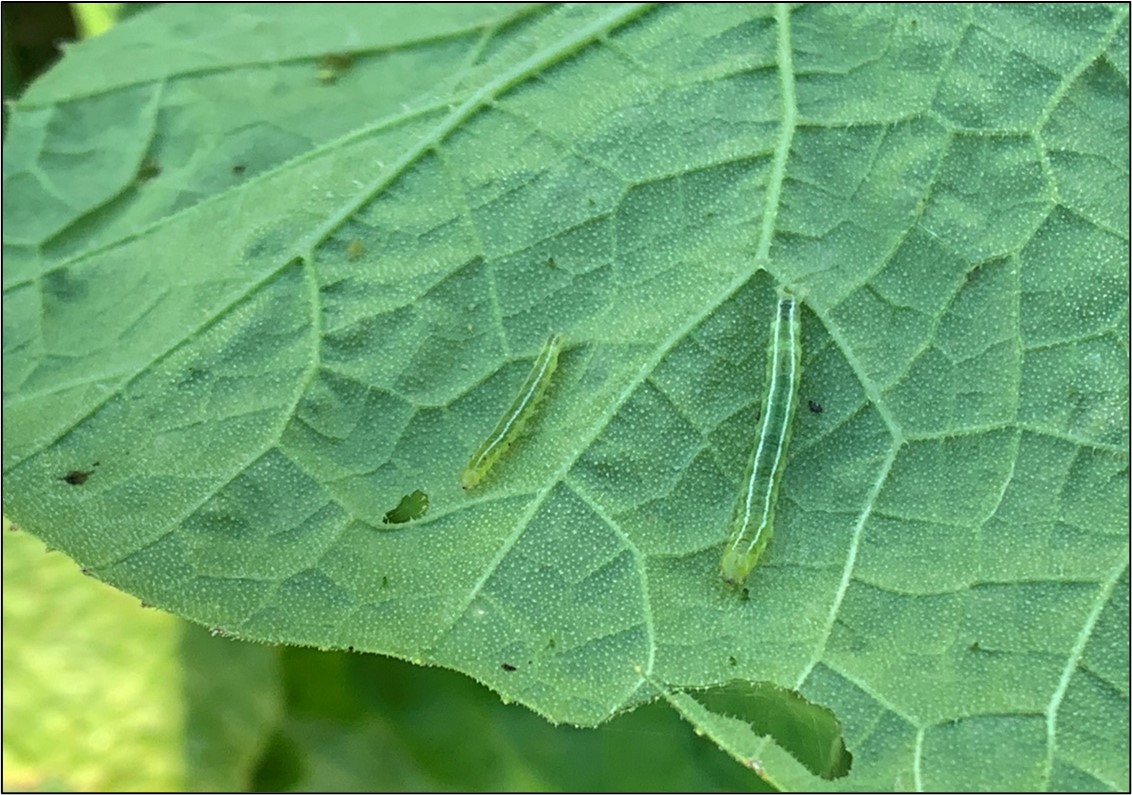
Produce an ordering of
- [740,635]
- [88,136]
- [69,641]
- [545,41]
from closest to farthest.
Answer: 1. [740,635]
2. [545,41]
3. [88,136]
4. [69,641]

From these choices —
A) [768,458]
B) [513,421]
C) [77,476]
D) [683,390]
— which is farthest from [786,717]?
[77,476]

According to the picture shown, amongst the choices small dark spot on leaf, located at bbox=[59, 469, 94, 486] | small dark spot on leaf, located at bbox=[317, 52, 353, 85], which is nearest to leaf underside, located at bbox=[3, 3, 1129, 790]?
small dark spot on leaf, located at bbox=[59, 469, 94, 486]

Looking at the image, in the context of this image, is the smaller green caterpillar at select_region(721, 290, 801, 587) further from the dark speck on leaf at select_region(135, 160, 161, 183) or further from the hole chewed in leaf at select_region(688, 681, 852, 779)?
the dark speck on leaf at select_region(135, 160, 161, 183)

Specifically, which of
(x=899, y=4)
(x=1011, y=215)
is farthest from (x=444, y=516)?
(x=899, y=4)

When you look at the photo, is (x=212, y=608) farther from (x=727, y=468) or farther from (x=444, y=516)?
(x=727, y=468)

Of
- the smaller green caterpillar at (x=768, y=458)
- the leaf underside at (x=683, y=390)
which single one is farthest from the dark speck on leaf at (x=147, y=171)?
the smaller green caterpillar at (x=768, y=458)
